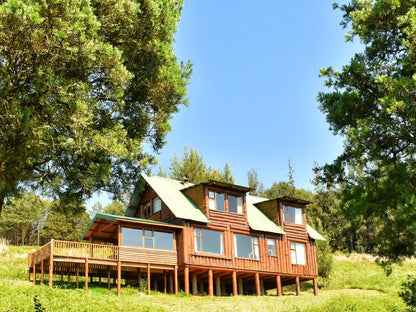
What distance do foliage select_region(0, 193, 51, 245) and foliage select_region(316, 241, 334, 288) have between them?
114 ft

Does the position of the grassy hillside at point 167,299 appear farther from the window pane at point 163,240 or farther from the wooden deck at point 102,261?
the window pane at point 163,240

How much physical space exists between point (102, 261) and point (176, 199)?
658 cm

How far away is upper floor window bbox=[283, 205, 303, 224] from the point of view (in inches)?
1283

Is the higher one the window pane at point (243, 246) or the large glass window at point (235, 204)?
the large glass window at point (235, 204)

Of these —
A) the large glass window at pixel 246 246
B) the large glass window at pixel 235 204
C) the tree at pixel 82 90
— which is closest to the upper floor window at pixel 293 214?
the large glass window at pixel 246 246

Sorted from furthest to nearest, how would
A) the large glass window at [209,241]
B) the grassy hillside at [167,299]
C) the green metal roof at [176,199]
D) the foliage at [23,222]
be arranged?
the foliage at [23,222] < the large glass window at [209,241] < the green metal roof at [176,199] < the grassy hillside at [167,299]

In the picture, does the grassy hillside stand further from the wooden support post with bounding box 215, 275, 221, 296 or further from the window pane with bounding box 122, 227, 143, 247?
the wooden support post with bounding box 215, 275, 221, 296

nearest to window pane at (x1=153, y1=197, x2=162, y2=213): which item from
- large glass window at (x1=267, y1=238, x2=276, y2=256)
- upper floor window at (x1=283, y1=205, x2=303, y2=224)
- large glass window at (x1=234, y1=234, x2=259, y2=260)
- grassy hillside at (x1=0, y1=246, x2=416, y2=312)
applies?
large glass window at (x1=234, y1=234, x2=259, y2=260)

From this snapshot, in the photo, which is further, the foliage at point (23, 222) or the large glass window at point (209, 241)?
the foliage at point (23, 222)

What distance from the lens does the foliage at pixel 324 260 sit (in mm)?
35031

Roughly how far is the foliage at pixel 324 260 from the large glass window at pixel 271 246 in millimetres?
5885

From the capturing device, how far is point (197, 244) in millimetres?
27672

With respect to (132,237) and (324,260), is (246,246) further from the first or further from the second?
(324,260)

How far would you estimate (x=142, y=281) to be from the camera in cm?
2589
